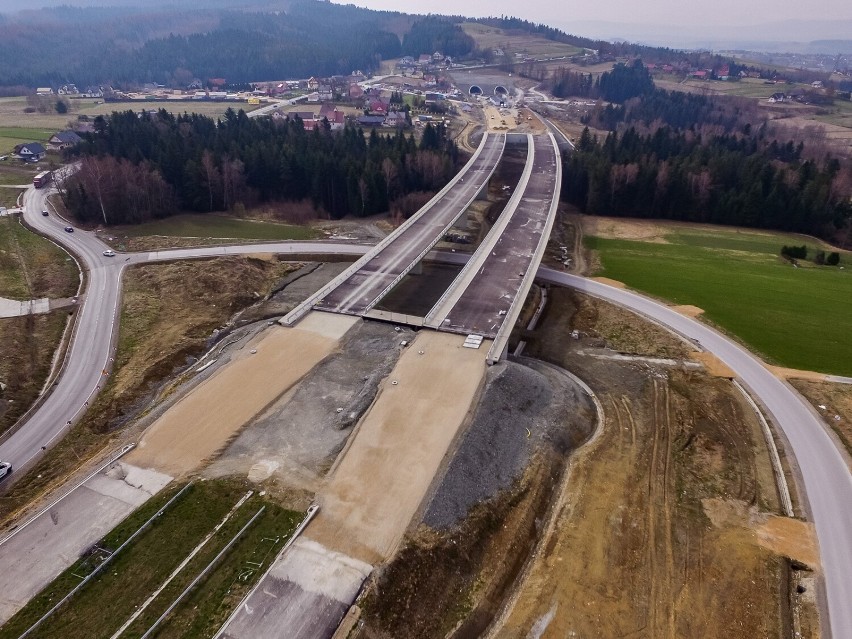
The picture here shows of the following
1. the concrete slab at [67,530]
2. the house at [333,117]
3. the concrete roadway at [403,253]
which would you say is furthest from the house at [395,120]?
the concrete slab at [67,530]

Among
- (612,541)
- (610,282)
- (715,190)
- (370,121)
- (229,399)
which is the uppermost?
(370,121)

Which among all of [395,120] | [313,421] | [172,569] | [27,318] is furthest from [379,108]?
[172,569]

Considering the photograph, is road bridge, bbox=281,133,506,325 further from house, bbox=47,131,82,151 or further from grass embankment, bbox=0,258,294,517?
house, bbox=47,131,82,151

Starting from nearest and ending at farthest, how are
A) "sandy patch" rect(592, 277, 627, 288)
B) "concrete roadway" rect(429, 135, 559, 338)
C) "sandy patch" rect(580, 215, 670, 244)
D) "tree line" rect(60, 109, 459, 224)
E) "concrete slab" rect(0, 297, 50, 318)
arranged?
"concrete roadway" rect(429, 135, 559, 338) < "concrete slab" rect(0, 297, 50, 318) < "sandy patch" rect(592, 277, 627, 288) < "tree line" rect(60, 109, 459, 224) < "sandy patch" rect(580, 215, 670, 244)

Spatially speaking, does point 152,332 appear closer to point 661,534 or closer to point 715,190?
point 661,534

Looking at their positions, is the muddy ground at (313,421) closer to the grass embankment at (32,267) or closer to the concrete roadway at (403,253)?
the concrete roadway at (403,253)

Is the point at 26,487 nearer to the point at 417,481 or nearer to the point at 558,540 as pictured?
the point at 417,481

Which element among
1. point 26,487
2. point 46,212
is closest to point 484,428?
point 26,487

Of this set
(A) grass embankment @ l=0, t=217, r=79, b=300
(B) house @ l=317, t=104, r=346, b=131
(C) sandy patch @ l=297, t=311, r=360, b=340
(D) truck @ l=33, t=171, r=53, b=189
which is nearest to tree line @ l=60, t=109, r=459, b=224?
(D) truck @ l=33, t=171, r=53, b=189
